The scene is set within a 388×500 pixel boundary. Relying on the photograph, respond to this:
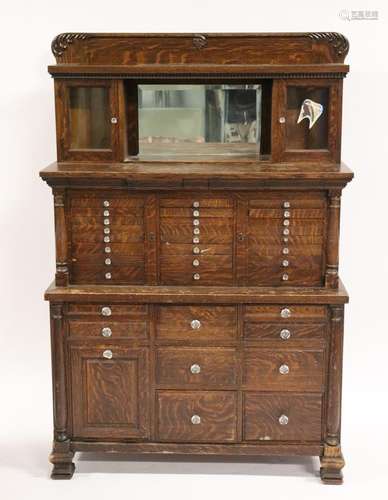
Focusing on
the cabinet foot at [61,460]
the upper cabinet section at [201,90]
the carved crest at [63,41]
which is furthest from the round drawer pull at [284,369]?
the carved crest at [63,41]

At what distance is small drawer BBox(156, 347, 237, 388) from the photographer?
4.72 m

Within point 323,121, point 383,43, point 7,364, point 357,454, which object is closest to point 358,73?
point 383,43

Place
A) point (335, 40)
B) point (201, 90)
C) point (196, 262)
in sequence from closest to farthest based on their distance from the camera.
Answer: point (335, 40) < point (196, 262) < point (201, 90)

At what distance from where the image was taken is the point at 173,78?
471 centimetres

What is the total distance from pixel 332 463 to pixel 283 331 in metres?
0.70

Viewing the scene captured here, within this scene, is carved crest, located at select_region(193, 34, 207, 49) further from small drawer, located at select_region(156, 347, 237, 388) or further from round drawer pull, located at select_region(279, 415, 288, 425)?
round drawer pull, located at select_region(279, 415, 288, 425)

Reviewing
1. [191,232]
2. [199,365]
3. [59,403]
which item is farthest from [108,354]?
[191,232]

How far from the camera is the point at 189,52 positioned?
15.4 feet

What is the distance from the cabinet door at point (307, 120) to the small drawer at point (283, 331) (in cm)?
80

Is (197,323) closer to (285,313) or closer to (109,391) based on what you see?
(285,313)

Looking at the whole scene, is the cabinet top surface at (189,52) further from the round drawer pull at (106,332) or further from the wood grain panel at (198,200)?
the round drawer pull at (106,332)

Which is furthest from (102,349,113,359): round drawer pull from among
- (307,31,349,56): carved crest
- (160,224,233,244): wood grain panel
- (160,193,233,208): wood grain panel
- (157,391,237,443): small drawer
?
(307,31,349,56): carved crest

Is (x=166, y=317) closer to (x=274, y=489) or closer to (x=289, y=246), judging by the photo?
(x=289, y=246)

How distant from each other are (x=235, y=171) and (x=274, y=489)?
1.55 metres
